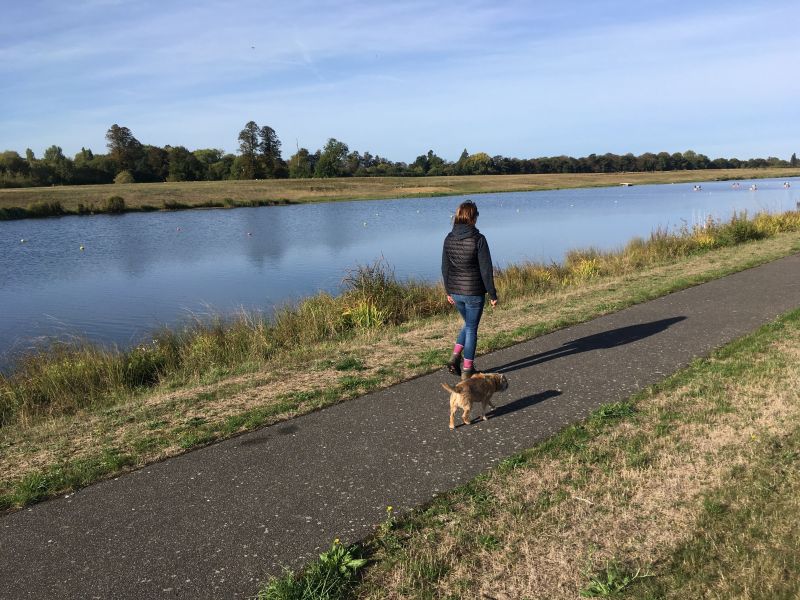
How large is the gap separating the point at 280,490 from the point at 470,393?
5.86ft

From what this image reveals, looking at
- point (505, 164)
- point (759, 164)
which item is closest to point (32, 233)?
point (505, 164)

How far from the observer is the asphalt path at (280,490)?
11.1 feet

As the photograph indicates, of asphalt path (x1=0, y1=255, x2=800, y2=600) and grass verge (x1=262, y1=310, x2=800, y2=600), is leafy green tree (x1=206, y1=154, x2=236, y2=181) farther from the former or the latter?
grass verge (x1=262, y1=310, x2=800, y2=600)

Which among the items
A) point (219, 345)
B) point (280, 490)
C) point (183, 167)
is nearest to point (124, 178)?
point (183, 167)

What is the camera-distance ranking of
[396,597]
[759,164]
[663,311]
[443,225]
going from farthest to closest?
[759,164] < [443,225] < [663,311] < [396,597]

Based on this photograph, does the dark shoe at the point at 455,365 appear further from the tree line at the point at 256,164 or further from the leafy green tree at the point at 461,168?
the leafy green tree at the point at 461,168

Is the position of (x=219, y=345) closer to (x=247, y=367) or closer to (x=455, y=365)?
(x=247, y=367)

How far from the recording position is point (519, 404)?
5.69 metres

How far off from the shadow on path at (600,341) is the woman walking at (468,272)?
88cm

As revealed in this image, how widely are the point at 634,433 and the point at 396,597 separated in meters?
2.61

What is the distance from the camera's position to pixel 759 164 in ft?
530

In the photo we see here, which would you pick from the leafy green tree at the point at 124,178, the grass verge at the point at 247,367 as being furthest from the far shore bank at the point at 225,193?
the grass verge at the point at 247,367

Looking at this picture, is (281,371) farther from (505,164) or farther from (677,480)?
(505,164)

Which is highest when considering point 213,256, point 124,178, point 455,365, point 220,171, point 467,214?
point 220,171
